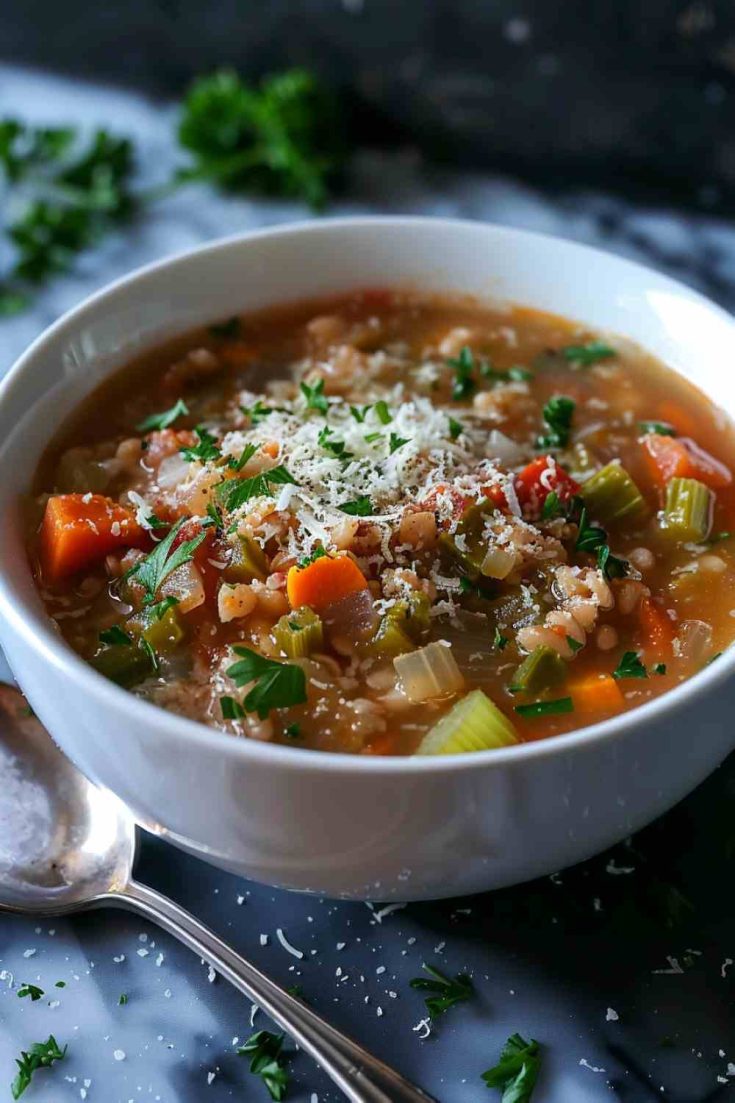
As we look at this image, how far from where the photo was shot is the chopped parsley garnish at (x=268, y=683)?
2562mm

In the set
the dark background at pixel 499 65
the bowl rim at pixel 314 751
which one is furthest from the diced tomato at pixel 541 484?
the dark background at pixel 499 65

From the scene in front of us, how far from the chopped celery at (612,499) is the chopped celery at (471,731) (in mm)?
789

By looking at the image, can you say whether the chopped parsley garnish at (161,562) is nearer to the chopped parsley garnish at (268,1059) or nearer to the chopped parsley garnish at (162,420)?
the chopped parsley garnish at (162,420)

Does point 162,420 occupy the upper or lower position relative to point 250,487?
lower

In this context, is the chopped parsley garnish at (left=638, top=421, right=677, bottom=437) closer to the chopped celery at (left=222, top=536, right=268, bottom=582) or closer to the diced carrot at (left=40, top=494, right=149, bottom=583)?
the chopped celery at (left=222, top=536, right=268, bottom=582)

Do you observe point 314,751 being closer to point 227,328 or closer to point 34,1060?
point 34,1060

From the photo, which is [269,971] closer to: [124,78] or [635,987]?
[635,987]

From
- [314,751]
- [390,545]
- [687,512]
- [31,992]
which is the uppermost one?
[687,512]

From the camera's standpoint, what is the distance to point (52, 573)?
298 centimetres

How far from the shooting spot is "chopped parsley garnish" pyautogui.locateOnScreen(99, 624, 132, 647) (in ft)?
9.21

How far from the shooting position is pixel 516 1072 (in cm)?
254

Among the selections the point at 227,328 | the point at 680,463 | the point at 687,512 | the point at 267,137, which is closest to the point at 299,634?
the point at 687,512

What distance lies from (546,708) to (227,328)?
5.70ft

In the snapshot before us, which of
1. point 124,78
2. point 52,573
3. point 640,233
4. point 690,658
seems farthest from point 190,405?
point 124,78
